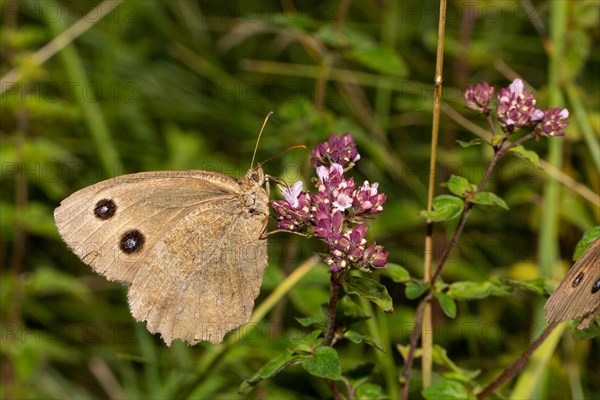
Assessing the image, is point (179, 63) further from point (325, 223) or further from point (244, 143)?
point (325, 223)

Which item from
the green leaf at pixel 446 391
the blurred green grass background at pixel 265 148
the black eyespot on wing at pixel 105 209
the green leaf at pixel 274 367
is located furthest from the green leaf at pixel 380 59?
the green leaf at pixel 274 367

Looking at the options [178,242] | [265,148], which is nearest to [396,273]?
[178,242]

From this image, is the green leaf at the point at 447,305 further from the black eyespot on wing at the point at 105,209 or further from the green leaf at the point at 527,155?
the black eyespot on wing at the point at 105,209

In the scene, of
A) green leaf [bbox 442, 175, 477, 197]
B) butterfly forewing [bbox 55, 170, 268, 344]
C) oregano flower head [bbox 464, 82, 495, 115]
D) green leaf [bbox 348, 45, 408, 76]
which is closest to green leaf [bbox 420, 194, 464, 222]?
green leaf [bbox 442, 175, 477, 197]

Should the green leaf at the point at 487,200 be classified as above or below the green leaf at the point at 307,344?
above

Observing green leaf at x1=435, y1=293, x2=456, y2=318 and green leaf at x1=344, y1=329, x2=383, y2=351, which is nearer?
green leaf at x1=344, y1=329, x2=383, y2=351

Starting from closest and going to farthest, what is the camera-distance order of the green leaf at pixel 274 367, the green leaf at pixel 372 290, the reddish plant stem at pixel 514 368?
the green leaf at pixel 372 290 → the green leaf at pixel 274 367 → the reddish plant stem at pixel 514 368

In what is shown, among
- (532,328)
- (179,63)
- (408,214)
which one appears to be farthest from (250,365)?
(179,63)

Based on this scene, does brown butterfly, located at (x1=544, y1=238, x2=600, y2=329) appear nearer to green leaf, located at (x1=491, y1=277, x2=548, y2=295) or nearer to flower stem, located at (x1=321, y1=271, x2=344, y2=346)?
green leaf, located at (x1=491, y1=277, x2=548, y2=295)
